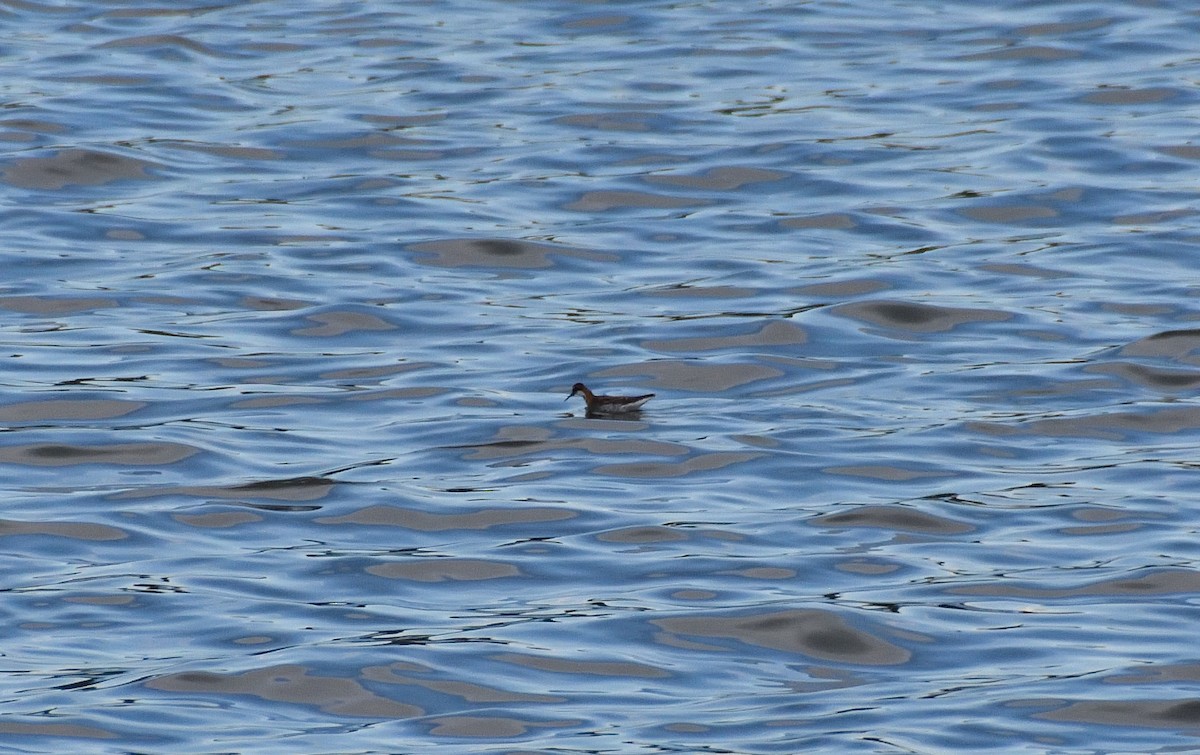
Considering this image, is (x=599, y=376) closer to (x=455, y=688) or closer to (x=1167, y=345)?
(x=1167, y=345)

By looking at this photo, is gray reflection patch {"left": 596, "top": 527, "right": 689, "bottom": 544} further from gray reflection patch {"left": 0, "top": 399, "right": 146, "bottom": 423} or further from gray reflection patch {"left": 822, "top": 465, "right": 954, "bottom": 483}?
gray reflection patch {"left": 0, "top": 399, "right": 146, "bottom": 423}

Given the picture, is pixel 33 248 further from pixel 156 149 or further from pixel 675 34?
pixel 675 34

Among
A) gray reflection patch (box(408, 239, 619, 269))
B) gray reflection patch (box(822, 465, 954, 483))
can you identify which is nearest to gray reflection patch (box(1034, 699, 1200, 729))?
gray reflection patch (box(822, 465, 954, 483))

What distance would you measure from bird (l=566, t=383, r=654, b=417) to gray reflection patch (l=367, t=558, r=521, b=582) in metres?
2.55

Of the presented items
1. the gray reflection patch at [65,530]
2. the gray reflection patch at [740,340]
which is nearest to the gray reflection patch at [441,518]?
the gray reflection patch at [65,530]

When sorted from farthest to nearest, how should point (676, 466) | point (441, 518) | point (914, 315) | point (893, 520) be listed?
point (914, 315)
point (676, 466)
point (441, 518)
point (893, 520)

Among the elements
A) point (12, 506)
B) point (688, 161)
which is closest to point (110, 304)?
point (12, 506)

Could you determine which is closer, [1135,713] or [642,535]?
[1135,713]

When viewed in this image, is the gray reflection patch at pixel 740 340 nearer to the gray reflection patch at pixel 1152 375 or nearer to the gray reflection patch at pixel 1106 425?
the gray reflection patch at pixel 1152 375

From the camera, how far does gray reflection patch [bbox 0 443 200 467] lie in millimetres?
12078

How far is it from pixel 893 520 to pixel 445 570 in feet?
7.70

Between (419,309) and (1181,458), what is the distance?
228 inches

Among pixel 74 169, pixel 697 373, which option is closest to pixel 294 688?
pixel 697 373

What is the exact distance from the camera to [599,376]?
14.0 metres
